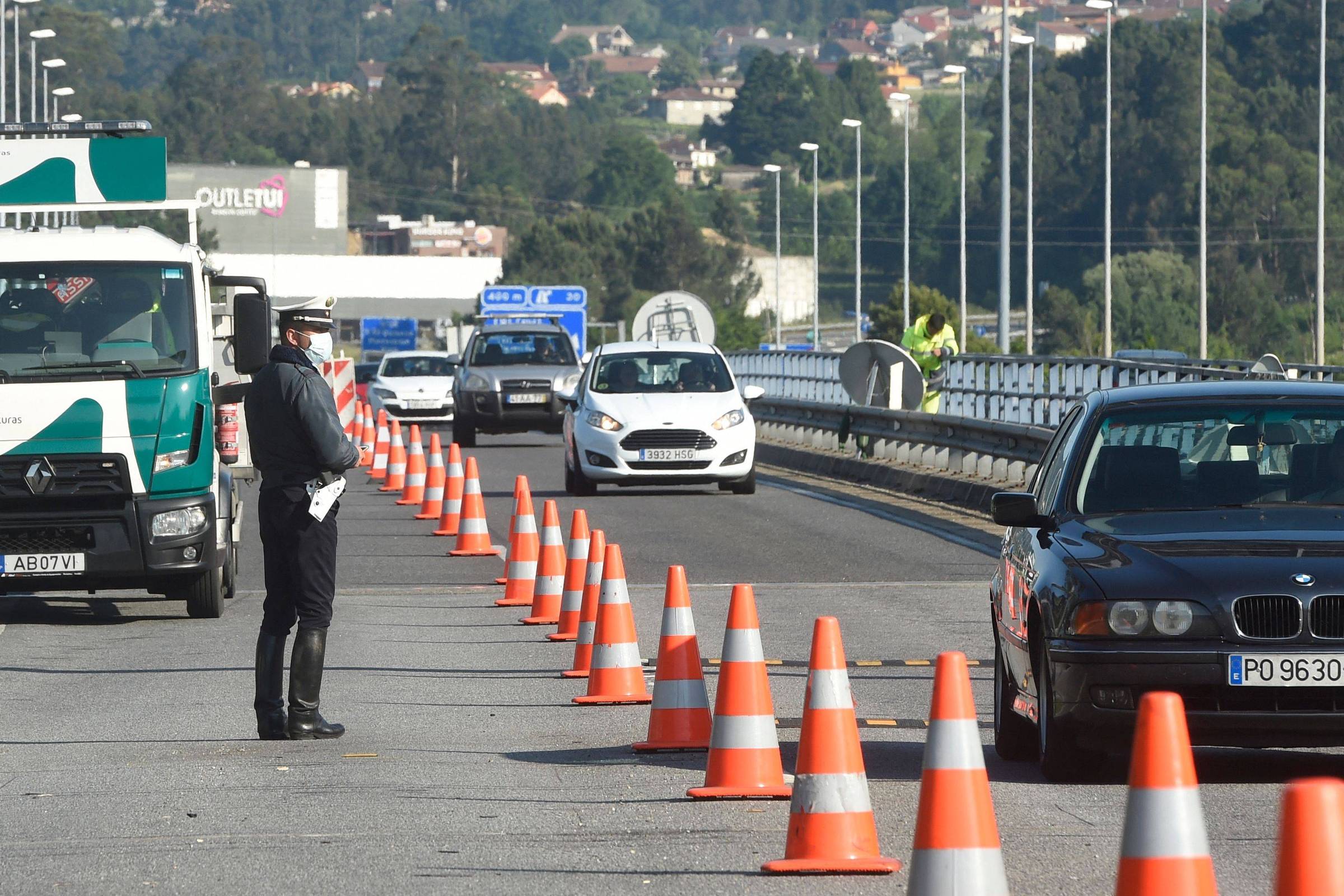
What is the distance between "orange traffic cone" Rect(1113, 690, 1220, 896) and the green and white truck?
31.6 ft

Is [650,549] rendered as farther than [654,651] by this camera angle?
Yes

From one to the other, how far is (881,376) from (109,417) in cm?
1500

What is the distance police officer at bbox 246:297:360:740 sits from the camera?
9.45 m

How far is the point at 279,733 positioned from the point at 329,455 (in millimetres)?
1070

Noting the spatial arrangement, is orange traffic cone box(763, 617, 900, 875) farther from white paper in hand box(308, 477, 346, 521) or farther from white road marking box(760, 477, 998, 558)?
white road marking box(760, 477, 998, 558)

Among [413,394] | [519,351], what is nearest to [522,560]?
[519,351]

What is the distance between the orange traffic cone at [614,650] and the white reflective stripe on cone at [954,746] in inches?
178

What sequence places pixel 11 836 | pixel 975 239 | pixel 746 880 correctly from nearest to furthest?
1. pixel 746 880
2. pixel 11 836
3. pixel 975 239

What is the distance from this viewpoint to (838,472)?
28.4 metres

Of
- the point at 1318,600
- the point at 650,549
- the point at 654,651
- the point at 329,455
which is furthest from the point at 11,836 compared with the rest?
the point at 650,549

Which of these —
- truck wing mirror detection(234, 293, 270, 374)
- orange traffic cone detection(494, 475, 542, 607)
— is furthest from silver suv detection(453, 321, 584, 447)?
truck wing mirror detection(234, 293, 270, 374)

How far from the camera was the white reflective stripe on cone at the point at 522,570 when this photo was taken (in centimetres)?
1496

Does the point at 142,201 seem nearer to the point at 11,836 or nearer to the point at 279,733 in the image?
the point at 279,733

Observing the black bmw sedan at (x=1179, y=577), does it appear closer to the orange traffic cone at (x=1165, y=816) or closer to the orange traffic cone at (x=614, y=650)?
the orange traffic cone at (x=614, y=650)
